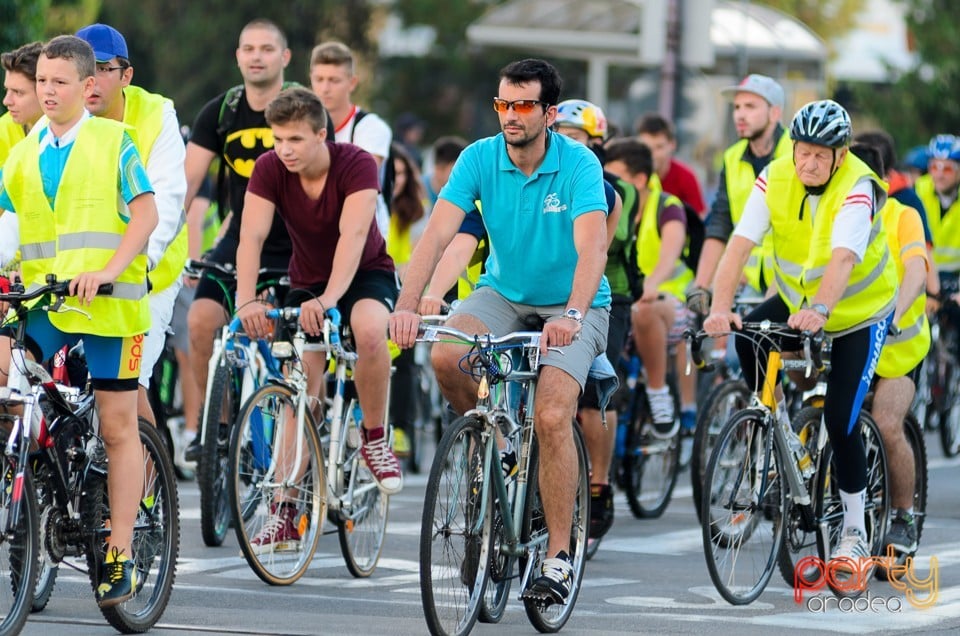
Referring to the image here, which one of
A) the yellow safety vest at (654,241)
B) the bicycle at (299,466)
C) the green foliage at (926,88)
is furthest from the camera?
the green foliage at (926,88)

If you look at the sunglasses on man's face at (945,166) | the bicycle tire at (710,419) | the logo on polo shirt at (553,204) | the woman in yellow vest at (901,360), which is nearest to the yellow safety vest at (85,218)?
the logo on polo shirt at (553,204)

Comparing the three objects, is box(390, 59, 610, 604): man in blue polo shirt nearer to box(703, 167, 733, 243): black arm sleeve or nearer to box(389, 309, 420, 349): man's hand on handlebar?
box(389, 309, 420, 349): man's hand on handlebar

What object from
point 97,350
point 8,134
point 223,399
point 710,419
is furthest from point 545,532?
point 710,419

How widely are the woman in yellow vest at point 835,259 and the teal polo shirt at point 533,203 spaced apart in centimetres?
100

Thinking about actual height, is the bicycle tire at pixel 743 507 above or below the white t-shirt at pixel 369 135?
below

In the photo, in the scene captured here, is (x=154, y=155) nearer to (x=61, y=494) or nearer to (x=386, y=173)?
(x=61, y=494)

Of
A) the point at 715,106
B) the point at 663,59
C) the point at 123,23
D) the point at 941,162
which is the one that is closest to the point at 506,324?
the point at 941,162

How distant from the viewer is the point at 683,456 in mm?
13078

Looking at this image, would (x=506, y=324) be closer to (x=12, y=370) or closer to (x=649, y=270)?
(x=12, y=370)

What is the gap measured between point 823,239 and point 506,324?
5.43 feet

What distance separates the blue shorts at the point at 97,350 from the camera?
6.96 meters

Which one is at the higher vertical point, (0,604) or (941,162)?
(941,162)

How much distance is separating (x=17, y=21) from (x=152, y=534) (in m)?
12.0

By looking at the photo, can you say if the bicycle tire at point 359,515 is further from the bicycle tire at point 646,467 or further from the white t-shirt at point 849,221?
the bicycle tire at point 646,467
